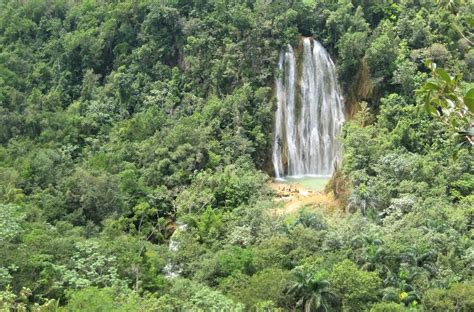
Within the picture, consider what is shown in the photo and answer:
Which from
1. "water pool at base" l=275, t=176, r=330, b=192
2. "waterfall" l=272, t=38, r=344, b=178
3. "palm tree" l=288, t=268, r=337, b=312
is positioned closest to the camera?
"palm tree" l=288, t=268, r=337, b=312

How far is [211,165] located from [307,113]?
5737 mm

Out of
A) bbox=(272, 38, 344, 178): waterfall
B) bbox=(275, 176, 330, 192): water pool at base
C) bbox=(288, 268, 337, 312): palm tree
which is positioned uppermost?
bbox=(272, 38, 344, 178): waterfall

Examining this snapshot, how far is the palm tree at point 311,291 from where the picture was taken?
1333cm

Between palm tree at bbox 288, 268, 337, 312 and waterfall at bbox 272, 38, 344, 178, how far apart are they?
1223cm

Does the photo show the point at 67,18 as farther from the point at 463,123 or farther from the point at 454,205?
the point at 463,123

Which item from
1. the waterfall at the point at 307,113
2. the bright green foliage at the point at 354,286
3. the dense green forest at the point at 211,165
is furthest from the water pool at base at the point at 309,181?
the bright green foliage at the point at 354,286

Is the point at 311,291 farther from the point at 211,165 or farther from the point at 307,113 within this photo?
the point at 307,113

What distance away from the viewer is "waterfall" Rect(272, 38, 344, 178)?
25938 millimetres

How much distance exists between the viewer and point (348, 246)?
15938mm

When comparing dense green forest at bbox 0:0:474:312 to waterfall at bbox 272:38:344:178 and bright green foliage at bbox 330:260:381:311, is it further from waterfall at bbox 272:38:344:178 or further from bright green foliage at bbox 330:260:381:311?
waterfall at bbox 272:38:344:178

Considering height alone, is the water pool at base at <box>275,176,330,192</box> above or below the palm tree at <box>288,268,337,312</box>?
above

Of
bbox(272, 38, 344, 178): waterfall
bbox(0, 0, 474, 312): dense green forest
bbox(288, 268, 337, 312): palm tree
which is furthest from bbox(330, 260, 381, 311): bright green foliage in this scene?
bbox(272, 38, 344, 178): waterfall

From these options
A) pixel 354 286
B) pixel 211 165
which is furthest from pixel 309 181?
pixel 354 286

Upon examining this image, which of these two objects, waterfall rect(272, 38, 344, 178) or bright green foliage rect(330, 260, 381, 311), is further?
waterfall rect(272, 38, 344, 178)
